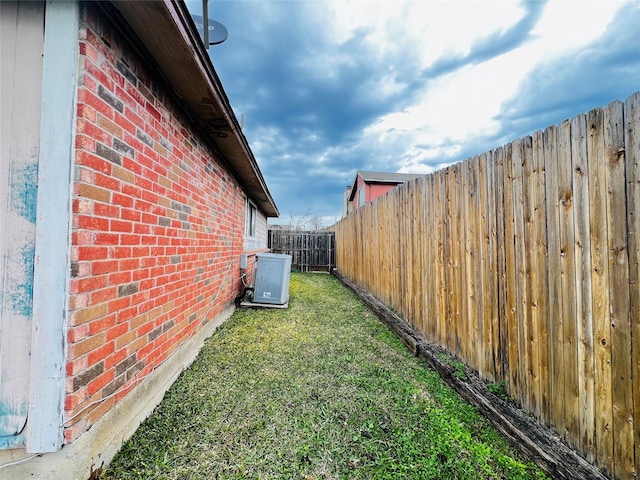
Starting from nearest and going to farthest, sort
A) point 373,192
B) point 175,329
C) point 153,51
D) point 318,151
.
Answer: point 153,51
point 175,329
point 373,192
point 318,151

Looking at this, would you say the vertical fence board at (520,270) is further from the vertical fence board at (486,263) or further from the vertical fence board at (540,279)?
the vertical fence board at (486,263)

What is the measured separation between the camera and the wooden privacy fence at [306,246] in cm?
1242

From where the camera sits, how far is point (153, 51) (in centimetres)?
185

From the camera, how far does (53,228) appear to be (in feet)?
4.26

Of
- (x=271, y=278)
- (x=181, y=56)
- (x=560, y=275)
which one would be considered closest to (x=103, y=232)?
(x=181, y=56)

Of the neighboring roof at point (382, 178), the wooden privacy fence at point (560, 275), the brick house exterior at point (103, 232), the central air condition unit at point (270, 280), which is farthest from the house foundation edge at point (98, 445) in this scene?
the neighboring roof at point (382, 178)

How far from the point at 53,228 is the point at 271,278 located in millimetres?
4120

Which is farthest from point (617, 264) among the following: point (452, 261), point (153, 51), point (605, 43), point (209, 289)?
point (209, 289)

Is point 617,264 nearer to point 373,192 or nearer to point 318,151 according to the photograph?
point 373,192

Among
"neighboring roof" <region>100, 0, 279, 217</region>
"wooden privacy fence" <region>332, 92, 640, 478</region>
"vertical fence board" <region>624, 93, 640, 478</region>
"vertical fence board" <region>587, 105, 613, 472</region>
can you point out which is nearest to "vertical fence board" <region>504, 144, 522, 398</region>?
"wooden privacy fence" <region>332, 92, 640, 478</region>

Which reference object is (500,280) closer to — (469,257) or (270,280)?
(469,257)

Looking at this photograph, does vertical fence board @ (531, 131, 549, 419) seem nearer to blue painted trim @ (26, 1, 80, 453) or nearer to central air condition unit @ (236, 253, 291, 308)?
blue painted trim @ (26, 1, 80, 453)

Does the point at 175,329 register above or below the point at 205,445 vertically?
above

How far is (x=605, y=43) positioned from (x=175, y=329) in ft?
16.7
